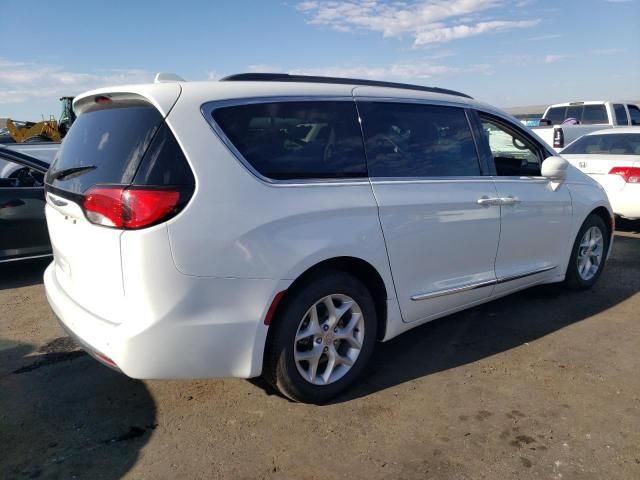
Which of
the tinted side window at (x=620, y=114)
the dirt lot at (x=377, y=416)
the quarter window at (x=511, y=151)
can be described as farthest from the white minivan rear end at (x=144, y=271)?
the tinted side window at (x=620, y=114)

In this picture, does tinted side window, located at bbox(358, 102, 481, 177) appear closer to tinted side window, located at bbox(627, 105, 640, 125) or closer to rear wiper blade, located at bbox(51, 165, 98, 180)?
rear wiper blade, located at bbox(51, 165, 98, 180)

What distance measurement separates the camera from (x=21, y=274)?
606cm

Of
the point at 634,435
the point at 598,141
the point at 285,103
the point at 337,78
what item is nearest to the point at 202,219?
the point at 285,103

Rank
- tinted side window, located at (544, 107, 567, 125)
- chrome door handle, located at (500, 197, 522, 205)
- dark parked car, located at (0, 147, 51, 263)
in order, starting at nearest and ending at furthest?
chrome door handle, located at (500, 197, 522, 205) → dark parked car, located at (0, 147, 51, 263) → tinted side window, located at (544, 107, 567, 125)

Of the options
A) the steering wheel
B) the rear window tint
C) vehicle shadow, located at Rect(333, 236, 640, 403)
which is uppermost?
the rear window tint

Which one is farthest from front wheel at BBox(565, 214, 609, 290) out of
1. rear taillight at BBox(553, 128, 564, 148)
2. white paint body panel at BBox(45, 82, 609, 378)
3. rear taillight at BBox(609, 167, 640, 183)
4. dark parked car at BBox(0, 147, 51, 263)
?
rear taillight at BBox(553, 128, 564, 148)

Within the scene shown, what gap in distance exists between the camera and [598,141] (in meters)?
8.07

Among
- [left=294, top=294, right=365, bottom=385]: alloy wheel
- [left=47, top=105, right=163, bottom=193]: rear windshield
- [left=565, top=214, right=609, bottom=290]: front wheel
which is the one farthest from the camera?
[left=565, top=214, right=609, bottom=290]: front wheel

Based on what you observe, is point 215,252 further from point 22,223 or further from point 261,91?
point 22,223

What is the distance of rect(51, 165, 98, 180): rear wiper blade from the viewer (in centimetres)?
276

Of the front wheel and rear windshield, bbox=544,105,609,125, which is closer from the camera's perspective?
the front wheel

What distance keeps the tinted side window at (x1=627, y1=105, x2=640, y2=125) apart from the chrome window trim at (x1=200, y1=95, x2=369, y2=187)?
13559 mm

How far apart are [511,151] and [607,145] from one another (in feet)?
13.8

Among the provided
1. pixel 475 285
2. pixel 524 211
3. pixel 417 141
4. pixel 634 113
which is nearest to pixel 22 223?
pixel 417 141
